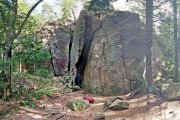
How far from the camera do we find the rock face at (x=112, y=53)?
10.3m

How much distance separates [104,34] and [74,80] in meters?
4.21

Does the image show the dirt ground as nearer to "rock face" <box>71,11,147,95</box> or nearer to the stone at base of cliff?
the stone at base of cliff

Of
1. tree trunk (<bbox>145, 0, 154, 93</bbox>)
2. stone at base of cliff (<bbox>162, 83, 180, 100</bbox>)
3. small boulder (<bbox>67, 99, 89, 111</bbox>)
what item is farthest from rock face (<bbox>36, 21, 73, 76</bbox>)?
stone at base of cliff (<bbox>162, 83, 180, 100</bbox>)

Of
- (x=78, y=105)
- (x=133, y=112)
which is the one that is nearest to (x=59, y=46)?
(x=78, y=105)

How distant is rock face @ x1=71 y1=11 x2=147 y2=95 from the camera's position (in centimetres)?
1032

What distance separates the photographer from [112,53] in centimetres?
1105

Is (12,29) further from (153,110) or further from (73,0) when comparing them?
(73,0)

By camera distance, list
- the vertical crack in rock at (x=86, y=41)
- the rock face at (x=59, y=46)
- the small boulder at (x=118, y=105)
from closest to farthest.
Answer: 1. the small boulder at (x=118, y=105)
2. the vertical crack in rock at (x=86, y=41)
3. the rock face at (x=59, y=46)

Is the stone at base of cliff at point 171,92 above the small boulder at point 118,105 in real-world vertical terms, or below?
above

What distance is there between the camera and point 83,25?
13.6m

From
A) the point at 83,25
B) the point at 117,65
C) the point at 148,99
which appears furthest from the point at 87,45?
the point at 148,99

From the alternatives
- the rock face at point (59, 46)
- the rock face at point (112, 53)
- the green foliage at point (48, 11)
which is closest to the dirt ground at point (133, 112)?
the rock face at point (112, 53)

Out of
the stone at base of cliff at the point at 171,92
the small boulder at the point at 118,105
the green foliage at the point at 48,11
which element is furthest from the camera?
the green foliage at the point at 48,11

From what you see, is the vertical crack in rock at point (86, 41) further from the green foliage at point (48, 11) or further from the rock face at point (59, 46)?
the green foliage at point (48, 11)
